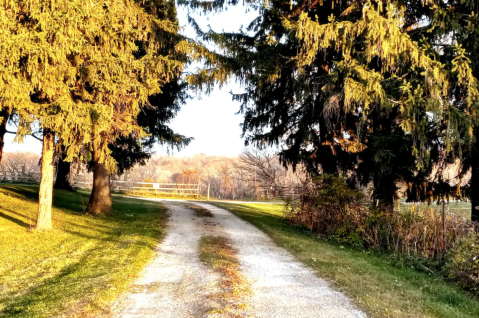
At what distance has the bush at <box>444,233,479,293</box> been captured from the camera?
6.41 m

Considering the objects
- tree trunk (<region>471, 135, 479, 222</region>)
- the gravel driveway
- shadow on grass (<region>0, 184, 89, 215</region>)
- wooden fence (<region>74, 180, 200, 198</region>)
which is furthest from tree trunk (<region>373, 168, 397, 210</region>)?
wooden fence (<region>74, 180, 200, 198</region>)

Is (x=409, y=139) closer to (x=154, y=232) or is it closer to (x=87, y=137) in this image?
(x=154, y=232)

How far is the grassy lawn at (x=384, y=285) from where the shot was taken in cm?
500

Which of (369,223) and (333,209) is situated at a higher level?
(333,209)

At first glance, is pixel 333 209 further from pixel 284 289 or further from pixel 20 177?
pixel 20 177

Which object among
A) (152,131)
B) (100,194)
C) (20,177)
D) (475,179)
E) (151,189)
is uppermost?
(152,131)

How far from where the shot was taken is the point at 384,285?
241 inches

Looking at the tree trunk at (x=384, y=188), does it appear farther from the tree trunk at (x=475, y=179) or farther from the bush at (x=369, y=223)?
the tree trunk at (x=475, y=179)

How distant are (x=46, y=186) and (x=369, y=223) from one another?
31.1ft

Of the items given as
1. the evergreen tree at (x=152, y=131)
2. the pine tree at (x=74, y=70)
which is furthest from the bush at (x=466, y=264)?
the evergreen tree at (x=152, y=131)

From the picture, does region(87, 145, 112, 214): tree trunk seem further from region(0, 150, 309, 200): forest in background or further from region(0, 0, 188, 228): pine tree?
region(0, 0, 188, 228): pine tree

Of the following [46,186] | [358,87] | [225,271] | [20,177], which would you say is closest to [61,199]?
[46,186]

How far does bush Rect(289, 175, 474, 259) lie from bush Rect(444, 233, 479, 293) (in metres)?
0.75

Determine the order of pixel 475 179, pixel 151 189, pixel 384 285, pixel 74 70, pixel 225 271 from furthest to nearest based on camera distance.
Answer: pixel 151 189, pixel 475 179, pixel 74 70, pixel 225 271, pixel 384 285
